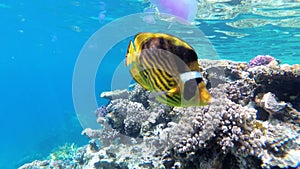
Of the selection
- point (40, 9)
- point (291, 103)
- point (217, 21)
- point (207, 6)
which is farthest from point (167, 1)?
point (40, 9)

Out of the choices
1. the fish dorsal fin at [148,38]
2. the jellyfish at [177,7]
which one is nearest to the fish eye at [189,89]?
the fish dorsal fin at [148,38]

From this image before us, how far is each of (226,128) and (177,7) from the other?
48.4 ft

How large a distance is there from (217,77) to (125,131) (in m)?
2.69

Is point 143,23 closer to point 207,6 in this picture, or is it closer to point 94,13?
point 94,13

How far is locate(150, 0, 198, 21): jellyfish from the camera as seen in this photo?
1583cm

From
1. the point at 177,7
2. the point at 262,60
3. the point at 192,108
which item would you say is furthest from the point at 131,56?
the point at 177,7

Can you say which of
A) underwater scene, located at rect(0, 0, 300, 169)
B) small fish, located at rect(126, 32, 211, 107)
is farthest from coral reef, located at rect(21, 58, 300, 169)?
small fish, located at rect(126, 32, 211, 107)

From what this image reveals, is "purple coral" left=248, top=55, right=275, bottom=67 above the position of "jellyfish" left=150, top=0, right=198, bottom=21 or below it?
below

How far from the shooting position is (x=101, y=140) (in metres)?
6.60

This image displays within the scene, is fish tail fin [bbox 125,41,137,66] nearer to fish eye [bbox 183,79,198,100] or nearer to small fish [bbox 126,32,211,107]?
small fish [bbox 126,32,211,107]

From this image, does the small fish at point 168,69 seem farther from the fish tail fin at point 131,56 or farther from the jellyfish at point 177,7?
the jellyfish at point 177,7

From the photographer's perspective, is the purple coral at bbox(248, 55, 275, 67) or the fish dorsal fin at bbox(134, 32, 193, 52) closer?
the fish dorsal fin at bbox(134, 32, 193, 52)

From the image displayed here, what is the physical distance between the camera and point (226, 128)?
3238 millimetres

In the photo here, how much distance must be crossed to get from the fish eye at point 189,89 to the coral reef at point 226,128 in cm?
202
